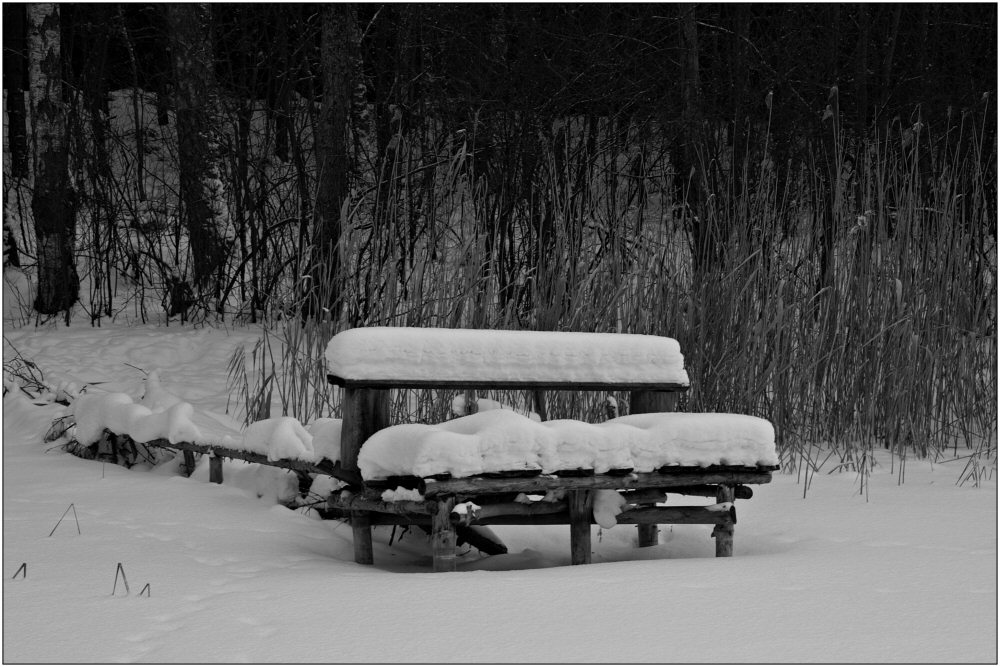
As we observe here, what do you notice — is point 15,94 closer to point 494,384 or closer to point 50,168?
point 50,168

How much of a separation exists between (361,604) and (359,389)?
91 cm

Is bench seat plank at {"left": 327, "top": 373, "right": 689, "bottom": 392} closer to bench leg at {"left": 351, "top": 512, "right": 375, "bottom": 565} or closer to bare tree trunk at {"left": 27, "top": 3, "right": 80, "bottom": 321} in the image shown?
bench leg at {"left": 351, "top": 512, "right": 375, "bottom": 565}

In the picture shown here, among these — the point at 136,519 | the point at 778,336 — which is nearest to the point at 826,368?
the point at 778,336

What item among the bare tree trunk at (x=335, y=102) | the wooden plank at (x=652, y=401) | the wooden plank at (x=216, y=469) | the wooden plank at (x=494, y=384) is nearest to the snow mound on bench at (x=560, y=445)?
the wooden plank at (x=494, y=384)

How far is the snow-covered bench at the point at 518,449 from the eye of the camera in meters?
2.98

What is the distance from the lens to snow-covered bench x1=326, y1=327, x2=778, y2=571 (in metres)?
2.98

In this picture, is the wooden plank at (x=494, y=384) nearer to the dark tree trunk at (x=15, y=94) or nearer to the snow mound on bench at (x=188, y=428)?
the snow mound on bench at (x=188, y=428)

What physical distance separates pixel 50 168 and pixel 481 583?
24.6 feet

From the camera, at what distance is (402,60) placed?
8.71 metres

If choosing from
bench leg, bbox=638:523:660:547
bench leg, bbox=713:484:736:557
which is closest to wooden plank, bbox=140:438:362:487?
bench leg, bbox=638:523:660:547

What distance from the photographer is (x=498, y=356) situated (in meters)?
3.33

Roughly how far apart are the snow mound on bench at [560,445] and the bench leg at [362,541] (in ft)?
1.02

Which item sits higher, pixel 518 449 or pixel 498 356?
pixel 498 356

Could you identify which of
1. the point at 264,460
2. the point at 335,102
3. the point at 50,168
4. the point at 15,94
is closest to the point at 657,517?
the point at 264,460
